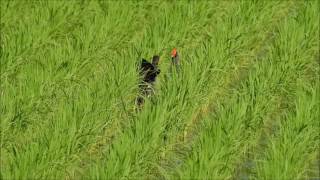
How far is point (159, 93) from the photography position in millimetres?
7199

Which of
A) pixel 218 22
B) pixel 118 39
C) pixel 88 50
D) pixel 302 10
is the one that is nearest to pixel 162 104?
pixel 88 50

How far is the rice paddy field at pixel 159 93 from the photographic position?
607cm

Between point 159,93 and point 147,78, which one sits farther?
point 147,78

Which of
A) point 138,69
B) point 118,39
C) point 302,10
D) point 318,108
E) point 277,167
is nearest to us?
point 277,167

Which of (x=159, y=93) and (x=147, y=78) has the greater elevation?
(x=147, y=78)

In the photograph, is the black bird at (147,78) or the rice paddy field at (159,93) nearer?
the rice paddy field at (159,93)

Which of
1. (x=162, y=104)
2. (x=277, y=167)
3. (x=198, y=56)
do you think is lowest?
(x=277, y=167)

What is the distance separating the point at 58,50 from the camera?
805 cm

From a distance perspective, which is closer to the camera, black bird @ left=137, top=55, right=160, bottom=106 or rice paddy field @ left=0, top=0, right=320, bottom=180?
rice paddy field @ left=0, top=0, right=320, bottom=180

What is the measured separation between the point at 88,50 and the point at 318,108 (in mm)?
2907

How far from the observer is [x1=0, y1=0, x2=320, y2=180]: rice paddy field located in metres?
6.07

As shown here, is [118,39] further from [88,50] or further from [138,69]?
[138,69]

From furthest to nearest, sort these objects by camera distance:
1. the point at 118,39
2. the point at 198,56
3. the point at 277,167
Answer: the point at 118,39
the point at 198,56
the point at 277,167

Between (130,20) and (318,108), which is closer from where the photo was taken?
(318,108)
